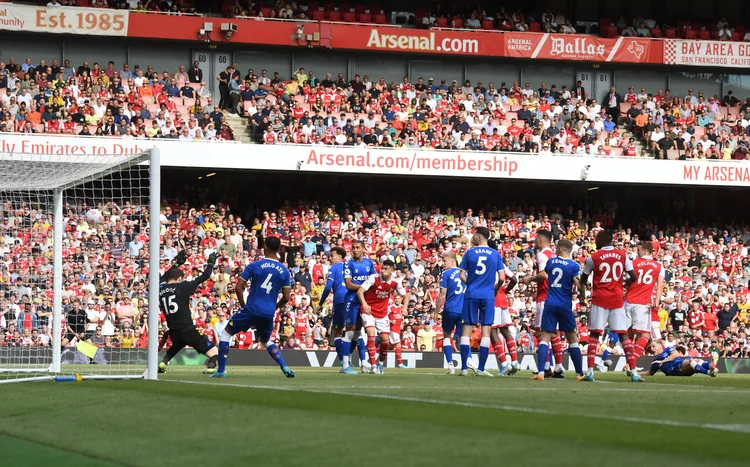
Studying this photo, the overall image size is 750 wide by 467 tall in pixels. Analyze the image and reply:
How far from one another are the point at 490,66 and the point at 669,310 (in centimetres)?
1389

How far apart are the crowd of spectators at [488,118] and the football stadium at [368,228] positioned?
0.38ft

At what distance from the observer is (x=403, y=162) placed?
1405 inches

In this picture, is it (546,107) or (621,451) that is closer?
(621,451)

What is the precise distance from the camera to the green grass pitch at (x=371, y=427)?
679 cm

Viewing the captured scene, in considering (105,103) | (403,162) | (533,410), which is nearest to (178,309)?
(533,410)

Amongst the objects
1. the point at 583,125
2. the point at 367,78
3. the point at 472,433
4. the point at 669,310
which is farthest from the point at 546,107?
the point at 472,433

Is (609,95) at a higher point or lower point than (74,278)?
higher

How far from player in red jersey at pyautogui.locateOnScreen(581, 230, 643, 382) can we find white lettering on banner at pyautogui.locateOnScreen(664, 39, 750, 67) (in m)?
28.1

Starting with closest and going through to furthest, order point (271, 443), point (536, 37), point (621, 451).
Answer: point (621, 451) < point (271, 443) < point (536, 37)

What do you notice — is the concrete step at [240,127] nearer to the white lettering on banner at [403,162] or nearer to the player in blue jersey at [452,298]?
the white lettering on banner at [403,162]

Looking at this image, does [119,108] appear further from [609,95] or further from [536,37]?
[609,95]

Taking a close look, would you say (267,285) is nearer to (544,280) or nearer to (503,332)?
(544,280)

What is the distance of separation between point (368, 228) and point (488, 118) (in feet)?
22.6

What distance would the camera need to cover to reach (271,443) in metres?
7.55
